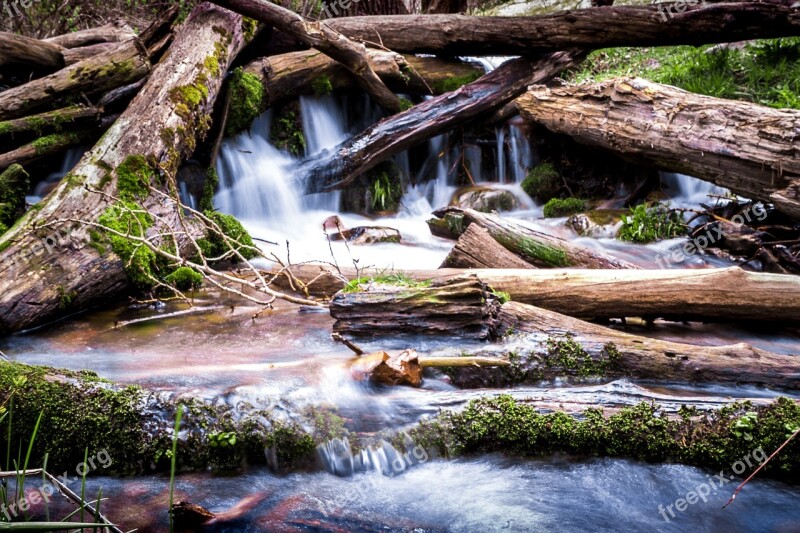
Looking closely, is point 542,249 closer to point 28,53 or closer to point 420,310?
point 420,310

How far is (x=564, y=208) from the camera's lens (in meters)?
9.31

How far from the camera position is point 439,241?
8203 millimetres

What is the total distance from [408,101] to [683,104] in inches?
174

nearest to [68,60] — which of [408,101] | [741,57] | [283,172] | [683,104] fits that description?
[283,172]

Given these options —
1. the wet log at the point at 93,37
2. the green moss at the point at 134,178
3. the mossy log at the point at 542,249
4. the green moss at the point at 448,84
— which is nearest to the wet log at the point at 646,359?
the mossy log at the point at 542,249

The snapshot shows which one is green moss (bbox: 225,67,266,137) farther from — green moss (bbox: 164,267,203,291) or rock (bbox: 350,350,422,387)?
rock (bbox: 350,350,422,387)

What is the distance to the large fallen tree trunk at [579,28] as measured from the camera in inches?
320

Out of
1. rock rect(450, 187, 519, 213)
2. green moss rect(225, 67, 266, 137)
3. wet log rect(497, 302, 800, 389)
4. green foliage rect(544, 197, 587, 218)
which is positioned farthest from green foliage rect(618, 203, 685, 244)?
green moss rect(225, 67, 266, 137)

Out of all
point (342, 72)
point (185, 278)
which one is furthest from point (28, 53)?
point (342, 72)

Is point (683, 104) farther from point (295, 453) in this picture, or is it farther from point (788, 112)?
point (295, 453)

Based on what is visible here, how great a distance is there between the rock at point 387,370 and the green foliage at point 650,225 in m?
5.22

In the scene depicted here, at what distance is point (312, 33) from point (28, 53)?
3418 mm

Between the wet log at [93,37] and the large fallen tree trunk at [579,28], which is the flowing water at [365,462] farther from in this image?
the wet log at [93,37]

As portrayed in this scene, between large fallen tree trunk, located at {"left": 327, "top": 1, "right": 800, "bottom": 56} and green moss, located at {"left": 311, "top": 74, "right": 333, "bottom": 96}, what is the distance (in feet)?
3.45
